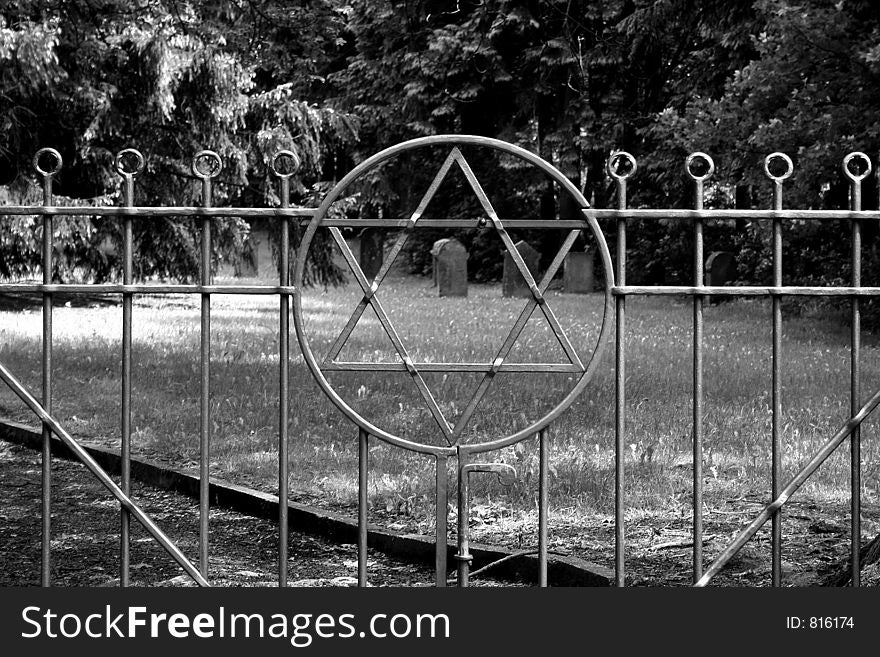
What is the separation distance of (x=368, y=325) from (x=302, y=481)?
30.9 feet

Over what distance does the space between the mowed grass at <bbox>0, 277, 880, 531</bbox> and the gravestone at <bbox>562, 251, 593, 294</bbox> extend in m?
8.64

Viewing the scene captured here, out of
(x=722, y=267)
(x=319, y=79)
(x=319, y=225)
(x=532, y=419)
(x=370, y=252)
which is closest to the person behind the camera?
(x=319, y=225)

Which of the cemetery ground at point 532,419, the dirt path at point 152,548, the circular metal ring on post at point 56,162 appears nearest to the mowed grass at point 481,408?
the cemetery ground at point 532,419

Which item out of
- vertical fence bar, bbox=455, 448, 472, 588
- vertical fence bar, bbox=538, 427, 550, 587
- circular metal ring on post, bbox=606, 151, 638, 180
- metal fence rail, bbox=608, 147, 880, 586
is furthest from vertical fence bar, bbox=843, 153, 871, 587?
vertical fence bar, bbox=455, 448, 472, 588

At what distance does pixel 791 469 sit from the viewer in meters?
5.99

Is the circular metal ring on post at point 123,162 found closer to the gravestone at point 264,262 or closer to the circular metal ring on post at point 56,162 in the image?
the circular metal ring on post at point 56,162

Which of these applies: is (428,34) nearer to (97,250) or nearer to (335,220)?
(97,250)

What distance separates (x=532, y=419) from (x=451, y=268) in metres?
15.4

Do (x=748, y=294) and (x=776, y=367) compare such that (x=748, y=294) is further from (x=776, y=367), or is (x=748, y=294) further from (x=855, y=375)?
(x=855, y=375)

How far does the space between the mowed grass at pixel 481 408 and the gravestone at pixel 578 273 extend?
28.4 feet

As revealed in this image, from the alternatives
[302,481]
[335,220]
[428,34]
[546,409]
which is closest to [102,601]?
[335,220]

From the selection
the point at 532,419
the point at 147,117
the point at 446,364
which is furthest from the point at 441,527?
the point at 147,117

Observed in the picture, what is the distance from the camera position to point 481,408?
7551 millimetres

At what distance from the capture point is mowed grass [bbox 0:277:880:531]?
556cm
